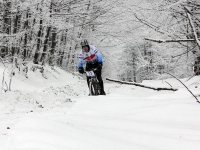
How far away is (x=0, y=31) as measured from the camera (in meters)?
13.1

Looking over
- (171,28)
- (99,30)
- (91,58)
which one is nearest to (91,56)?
(91,58)

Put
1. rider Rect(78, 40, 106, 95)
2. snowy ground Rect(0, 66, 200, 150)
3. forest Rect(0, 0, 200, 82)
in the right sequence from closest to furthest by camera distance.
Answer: snowy ground Rect(0, 66, 200, 150) → forest Rect(0, 0, 200, 82) → rider Rect(78, 40, 106, 95)

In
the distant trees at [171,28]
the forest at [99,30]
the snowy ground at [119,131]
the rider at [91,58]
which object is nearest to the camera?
the snowy ground at [119,131]

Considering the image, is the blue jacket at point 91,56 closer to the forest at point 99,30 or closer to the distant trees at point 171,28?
the forest at point 99,30

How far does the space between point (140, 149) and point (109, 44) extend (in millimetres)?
20599

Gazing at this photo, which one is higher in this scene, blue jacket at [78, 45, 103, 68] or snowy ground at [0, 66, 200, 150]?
blue jacket at [78, 45, 103, 68]

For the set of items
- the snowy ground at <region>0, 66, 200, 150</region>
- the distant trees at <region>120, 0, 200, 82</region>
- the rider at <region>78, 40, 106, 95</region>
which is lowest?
the snowy ground at <region>0, 66, 200, 150</region>

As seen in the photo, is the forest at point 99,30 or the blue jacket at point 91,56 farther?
the blue jacket at point 91,56

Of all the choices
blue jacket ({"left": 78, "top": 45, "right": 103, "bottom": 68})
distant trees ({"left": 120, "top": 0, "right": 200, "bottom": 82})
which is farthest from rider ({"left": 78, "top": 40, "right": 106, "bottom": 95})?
distant trees ({"left": 120, "top": 0, "right": 200, "bottom": 82})

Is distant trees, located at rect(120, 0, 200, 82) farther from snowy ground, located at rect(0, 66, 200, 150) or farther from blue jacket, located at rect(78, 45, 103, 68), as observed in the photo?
blue jacket, located at rect(78, 45, 103, 68)

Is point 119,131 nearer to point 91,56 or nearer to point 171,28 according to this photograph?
point 171,28

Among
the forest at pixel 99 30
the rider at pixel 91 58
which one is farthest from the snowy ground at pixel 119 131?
the rider at pixel 91 58

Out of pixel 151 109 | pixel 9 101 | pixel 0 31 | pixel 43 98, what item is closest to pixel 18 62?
pixel 0 31

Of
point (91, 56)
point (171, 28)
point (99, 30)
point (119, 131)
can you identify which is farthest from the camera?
point (99, 30)
